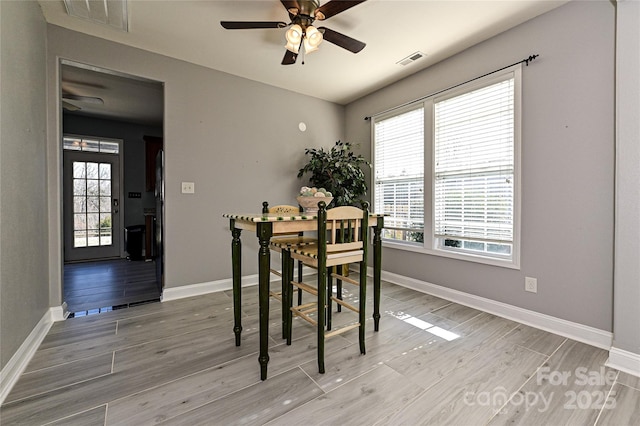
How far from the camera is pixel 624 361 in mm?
1735

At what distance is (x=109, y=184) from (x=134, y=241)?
1267mm

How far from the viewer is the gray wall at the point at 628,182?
1715mm

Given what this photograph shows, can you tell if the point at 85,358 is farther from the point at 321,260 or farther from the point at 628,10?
the point at 628,10

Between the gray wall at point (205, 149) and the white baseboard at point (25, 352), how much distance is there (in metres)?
0.15

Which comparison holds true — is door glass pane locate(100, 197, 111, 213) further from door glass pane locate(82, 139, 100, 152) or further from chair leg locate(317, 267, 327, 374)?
chair leg locate(317, 267, 327, 374)

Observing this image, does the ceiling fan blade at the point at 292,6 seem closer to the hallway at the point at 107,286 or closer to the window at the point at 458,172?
the window at the point at 458,172

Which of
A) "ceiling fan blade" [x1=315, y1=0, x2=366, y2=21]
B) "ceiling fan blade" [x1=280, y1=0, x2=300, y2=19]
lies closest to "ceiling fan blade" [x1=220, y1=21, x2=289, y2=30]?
"ceiling fan blade" [x1=280, y1=0, x2=300, y2=19]

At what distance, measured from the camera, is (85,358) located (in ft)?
6.07

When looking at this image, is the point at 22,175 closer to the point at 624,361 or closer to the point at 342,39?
the point at 342,39

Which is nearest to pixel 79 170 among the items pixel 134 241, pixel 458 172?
pixel 134 241

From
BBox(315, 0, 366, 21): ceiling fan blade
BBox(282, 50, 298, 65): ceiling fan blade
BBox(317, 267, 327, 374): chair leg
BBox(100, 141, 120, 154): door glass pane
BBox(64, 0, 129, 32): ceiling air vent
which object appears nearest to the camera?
BBox(317, 267, 327, 374): chair leg

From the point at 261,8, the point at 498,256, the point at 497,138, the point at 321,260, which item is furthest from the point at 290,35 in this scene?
the point at 498,256

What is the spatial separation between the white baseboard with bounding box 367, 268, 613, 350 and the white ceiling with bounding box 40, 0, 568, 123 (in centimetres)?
252

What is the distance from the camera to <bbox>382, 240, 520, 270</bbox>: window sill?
8.15ft
